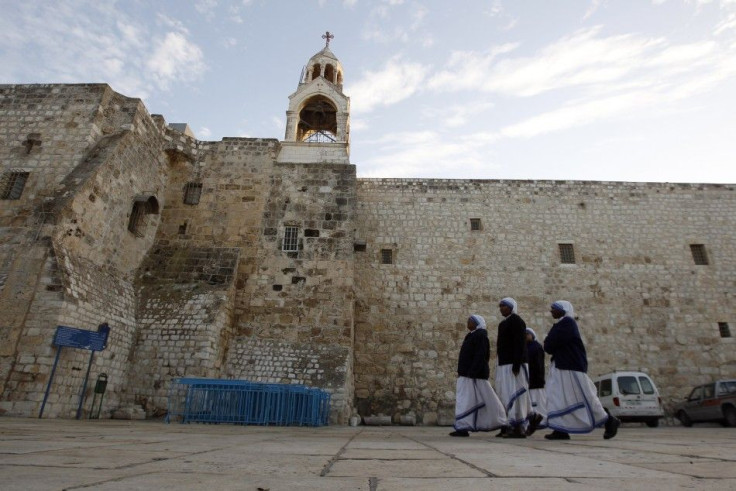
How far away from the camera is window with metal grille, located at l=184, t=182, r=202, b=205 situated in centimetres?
1235

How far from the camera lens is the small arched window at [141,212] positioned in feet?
35.9

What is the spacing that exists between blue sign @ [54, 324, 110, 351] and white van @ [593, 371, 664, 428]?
38.4 feet

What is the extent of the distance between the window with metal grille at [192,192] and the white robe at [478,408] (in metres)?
9.78

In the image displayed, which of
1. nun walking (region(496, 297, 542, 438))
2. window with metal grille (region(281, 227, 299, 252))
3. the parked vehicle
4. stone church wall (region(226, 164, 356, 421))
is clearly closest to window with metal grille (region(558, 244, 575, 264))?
the parked vehicle

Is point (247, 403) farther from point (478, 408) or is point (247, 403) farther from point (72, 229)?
point (72, 229)

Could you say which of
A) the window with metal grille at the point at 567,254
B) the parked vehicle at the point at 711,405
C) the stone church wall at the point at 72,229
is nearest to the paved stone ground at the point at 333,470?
the stone church wall at the point at 72,229

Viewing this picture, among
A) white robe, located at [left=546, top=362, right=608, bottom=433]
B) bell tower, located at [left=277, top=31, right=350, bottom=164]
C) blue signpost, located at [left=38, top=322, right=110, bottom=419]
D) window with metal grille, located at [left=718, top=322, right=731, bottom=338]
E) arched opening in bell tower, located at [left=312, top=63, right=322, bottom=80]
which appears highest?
arched opening in bell tower, located at [left=312, top=63, right=322, bottom=80]

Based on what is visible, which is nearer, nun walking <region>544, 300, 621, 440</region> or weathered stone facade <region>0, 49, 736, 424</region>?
nun walking <region>544, 300, 621, 440</region>

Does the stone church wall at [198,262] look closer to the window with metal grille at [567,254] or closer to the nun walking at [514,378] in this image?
the nun walking at [514,378]

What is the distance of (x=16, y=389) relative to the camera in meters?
7.33

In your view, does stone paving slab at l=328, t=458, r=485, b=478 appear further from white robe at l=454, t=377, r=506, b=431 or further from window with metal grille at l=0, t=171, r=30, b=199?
window with metal grille at l=0, t=171, r=30, b=199

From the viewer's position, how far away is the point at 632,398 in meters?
10.1

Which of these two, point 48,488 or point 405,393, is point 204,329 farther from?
point 48,488

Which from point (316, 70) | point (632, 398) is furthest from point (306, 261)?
point (632, 398)
